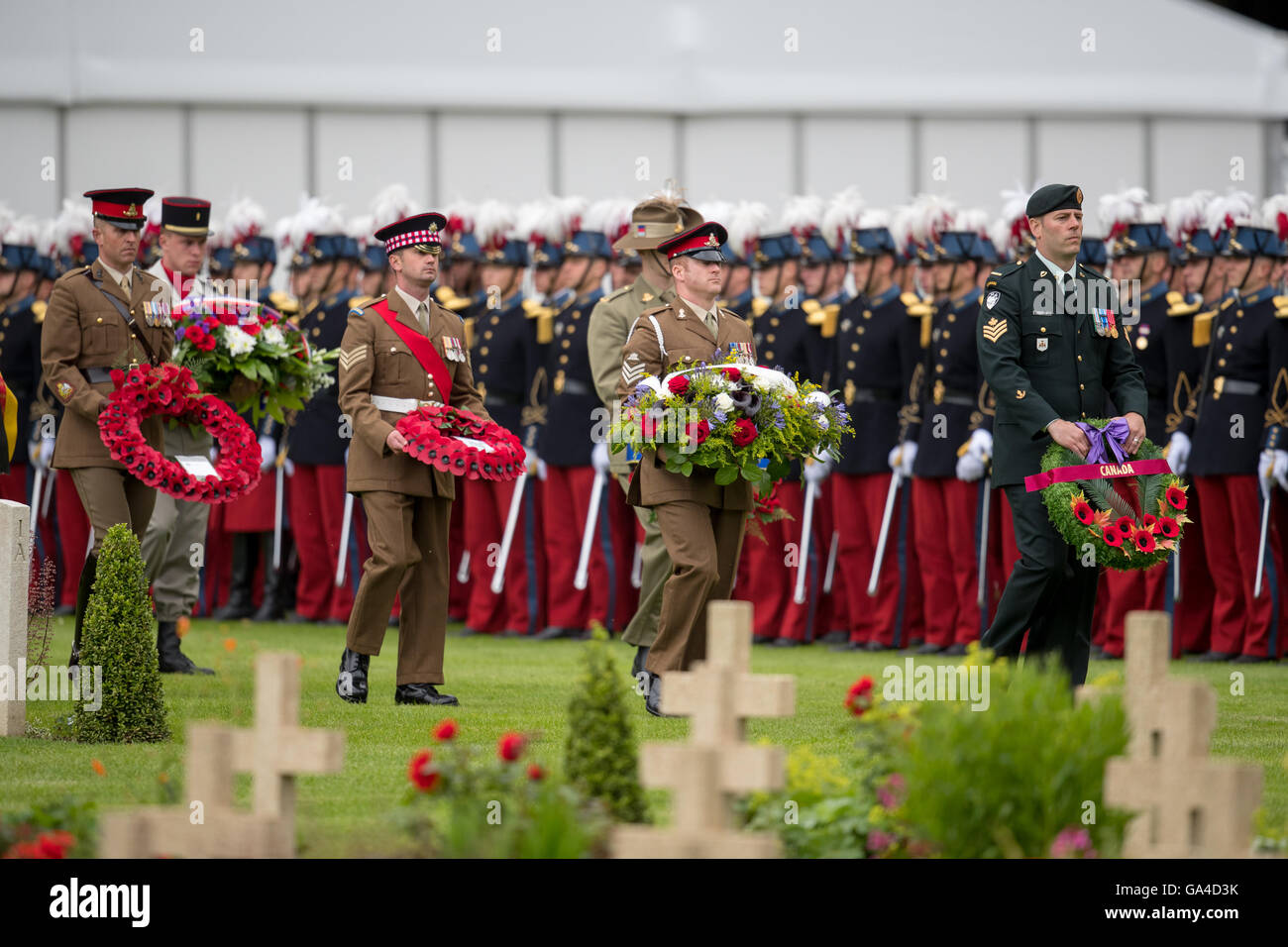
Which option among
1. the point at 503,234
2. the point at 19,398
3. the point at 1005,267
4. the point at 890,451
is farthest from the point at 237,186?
the point at 1005,267

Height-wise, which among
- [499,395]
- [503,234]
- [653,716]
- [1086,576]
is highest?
[503,234]

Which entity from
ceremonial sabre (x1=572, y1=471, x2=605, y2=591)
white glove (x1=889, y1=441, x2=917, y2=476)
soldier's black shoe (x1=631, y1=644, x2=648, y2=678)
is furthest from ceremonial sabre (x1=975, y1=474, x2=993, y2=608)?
soldier's black shoe (x1=631, y1=644, x2=648, y2=678)

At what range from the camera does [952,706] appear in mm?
4754

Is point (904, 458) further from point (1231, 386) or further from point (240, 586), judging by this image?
point (240, 586)

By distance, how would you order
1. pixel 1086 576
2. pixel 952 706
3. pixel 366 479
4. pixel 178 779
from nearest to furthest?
pixel 952 706 < pixel 178 779 < pixel 1086 576 < pixel 366 479

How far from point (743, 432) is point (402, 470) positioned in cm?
174

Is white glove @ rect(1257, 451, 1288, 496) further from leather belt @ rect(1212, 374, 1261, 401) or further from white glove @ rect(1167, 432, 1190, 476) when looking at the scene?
white glove @ rect(1167, 432, 1190, 476)

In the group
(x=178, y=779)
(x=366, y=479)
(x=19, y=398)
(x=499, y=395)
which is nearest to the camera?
(x=178, y=779)

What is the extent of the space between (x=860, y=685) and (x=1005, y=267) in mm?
3591

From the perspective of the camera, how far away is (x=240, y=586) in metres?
15.5

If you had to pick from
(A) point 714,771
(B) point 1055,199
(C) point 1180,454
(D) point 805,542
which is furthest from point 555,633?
(A) point 714,771

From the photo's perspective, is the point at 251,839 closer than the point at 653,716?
Yes

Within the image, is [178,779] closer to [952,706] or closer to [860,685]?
[860,685]

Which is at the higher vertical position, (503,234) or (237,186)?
(237,186)
